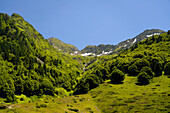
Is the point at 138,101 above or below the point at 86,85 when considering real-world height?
below

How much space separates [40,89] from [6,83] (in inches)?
1165

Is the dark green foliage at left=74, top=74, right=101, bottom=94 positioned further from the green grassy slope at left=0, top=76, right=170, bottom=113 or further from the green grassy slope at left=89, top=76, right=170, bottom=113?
the green grassy slope at left=0, top=76, right=170, bottom=113

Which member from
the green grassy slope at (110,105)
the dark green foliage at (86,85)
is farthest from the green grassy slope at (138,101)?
the dark green foliage at (86,85)

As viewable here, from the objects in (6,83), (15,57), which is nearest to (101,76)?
(6,83)

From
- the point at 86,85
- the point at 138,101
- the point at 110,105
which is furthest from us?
the point at 86,85

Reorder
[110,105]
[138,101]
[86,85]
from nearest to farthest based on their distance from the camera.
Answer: [138,101]
[110,105]
[86,85]

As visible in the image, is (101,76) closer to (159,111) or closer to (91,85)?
(91,85)

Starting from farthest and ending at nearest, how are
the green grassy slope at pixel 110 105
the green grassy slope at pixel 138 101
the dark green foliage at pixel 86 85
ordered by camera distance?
the dark green foliage at pixel 86 85
the green grassy slope at pixel 138 101
the green grassy slope at pixel 110 105

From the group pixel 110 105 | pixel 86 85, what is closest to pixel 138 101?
pixel 110 105

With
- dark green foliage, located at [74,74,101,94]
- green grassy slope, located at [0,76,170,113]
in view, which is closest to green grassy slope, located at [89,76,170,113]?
green grassy slope, located at [0,76,170,113]

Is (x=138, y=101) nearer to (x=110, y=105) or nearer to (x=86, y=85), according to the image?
(x=110, y=105)

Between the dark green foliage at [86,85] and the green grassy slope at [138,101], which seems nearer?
the green grassy slope at [138,101]

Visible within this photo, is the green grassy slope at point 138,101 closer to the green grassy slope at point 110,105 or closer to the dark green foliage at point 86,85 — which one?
the green grassy slope at point 110,105

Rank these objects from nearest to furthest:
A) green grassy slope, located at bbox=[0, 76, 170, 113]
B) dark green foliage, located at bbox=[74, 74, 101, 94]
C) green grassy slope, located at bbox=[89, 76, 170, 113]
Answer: green grassy slope, located at bbox=[0, 76, 170, 113], green grassy slope, located at bbox=[89, 76, 170, 113], dark green foliage, located at bbox=[74, 74, 101, 94]
